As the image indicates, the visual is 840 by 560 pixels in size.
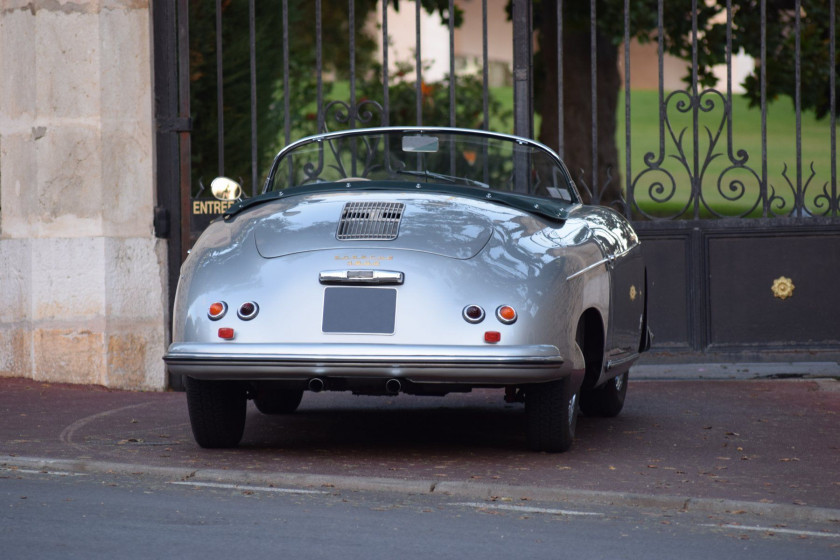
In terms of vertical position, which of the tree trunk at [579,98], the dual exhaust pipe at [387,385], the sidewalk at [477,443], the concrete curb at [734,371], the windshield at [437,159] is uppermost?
Result: the tree trunk at [579,98]

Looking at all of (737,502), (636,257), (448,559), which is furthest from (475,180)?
(448,559)

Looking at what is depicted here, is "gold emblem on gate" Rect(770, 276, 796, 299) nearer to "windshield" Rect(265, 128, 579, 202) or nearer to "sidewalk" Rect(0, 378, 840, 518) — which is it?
"sidewalk" Rect(0, 378, 840, 518)

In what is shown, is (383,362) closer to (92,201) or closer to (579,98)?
(92,201)

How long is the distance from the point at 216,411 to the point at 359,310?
100 cm

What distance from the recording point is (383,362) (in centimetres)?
564

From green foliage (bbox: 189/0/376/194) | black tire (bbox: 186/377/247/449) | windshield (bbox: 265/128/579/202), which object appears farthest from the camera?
green foliage (bbox: 189/0/376/194)

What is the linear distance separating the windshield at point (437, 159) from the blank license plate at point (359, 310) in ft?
4.89

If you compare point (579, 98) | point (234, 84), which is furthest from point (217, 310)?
point (579, 98)

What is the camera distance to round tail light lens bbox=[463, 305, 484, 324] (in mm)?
5688

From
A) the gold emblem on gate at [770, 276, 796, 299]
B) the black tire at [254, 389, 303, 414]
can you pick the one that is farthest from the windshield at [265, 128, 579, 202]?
the gold emblem on gate at [770, 276, 796, 299]

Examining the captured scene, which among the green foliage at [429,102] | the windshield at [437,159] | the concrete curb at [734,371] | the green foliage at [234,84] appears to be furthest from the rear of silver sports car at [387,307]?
the green foliage at [429,102]

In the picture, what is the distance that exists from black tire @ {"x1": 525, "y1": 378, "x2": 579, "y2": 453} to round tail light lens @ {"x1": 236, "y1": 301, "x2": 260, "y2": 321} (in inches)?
50.8

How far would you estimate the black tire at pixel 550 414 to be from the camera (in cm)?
606

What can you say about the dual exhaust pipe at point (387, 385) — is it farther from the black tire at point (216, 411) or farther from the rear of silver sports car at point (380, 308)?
the black tire at point (216, 411)
